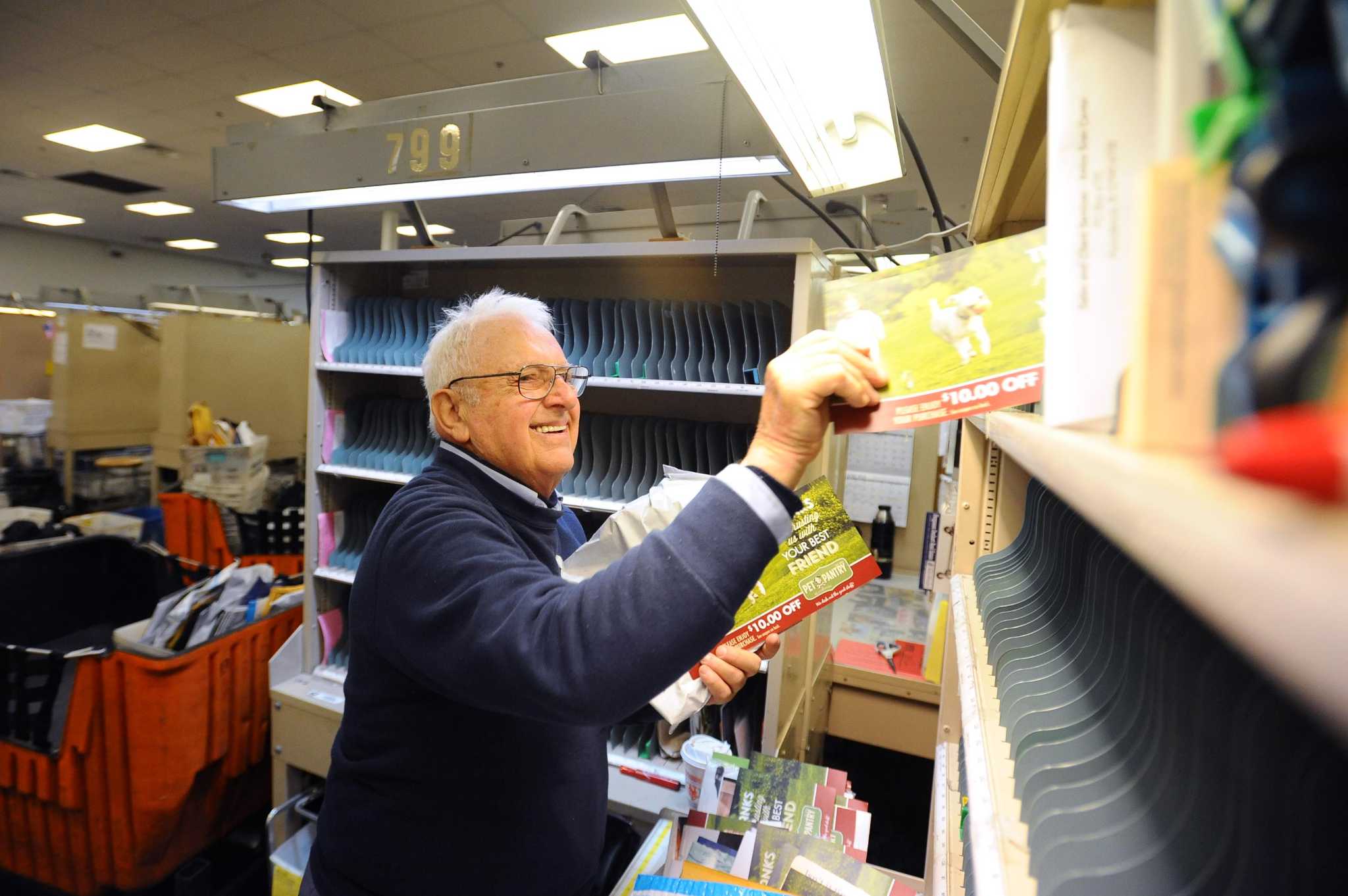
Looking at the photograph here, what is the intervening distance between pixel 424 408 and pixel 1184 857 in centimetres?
279

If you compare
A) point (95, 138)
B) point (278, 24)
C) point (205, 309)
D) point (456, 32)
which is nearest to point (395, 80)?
point (278, 24)

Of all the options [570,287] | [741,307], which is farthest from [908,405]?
[570,287]

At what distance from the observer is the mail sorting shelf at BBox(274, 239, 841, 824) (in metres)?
2.29

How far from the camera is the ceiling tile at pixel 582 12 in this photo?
4020mm

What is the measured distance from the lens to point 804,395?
763mm

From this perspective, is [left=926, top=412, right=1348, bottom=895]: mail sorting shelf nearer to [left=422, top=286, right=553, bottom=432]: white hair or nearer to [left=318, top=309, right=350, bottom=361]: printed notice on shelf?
[left=422, top=286, right=553, bottom=432]: white hair

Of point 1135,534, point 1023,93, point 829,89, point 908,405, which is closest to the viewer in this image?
point 1135,534

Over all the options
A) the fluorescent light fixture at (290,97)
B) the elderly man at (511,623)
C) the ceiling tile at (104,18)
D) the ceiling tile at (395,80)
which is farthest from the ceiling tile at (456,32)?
the elderly man at (511,623)

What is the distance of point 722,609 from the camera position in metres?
0.86

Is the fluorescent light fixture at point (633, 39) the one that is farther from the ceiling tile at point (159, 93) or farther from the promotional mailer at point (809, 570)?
the promotional mailer at point (809, 570)

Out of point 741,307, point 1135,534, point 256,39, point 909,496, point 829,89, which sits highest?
point 256,39

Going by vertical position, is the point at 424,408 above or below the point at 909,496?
above

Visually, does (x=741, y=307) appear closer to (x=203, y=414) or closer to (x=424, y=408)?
(x=424, y=408)

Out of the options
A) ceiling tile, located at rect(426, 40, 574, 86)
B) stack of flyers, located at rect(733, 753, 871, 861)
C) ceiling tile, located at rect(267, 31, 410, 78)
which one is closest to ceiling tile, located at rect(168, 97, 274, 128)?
ceiling tile, located at rect(267, 31, 410, 78)
